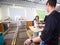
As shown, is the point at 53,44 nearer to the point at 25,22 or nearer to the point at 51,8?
the point at 51,8

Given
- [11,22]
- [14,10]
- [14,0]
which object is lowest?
[11,22]

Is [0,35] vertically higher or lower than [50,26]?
lower

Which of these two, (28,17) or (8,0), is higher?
(8,0)

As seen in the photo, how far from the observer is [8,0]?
1091 cm

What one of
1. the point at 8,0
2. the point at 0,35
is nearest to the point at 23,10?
the point at 8,0

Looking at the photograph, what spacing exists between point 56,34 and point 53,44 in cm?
12

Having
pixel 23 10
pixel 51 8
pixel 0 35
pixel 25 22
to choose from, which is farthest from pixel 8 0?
pixel 51 8

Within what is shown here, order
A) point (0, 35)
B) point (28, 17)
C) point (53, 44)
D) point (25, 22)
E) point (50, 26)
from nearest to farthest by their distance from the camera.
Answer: point (50, 26) < point (53, 44) < point (0, 35) < point (25, 22) < point (28, 17)

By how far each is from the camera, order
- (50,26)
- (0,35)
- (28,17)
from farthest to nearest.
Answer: (28,17), (0,35), (50,26)

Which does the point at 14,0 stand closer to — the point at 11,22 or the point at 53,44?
the point at 11,22

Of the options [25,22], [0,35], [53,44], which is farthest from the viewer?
[25,22]

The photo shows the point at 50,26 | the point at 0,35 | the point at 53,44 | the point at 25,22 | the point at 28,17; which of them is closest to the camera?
the point at 50,26

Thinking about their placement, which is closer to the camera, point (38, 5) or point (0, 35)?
point (0, 35)

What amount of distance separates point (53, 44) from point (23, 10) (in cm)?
1022
